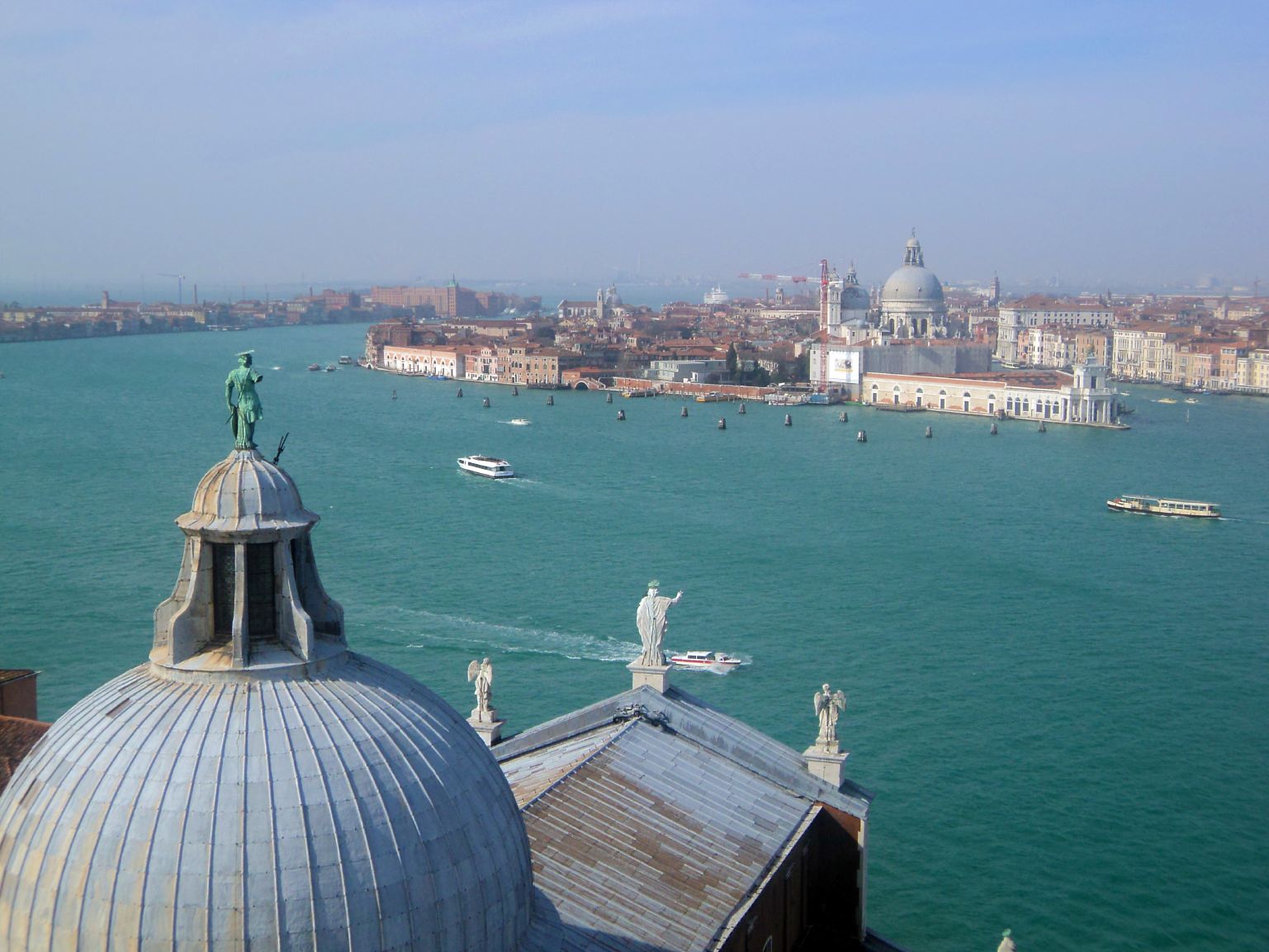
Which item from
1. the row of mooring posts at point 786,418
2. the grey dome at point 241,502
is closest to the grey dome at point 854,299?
the row of mooring posts at point 786,418

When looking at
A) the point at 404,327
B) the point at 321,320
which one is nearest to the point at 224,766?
the point at 404,327

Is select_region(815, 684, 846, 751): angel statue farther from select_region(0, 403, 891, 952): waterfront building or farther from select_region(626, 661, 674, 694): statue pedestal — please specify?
select_region(0, 403, 891, 952): waterfront building

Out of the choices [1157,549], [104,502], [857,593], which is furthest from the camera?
[104,502]

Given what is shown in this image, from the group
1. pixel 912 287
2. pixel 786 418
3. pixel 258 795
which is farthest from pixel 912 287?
pixel 258 795

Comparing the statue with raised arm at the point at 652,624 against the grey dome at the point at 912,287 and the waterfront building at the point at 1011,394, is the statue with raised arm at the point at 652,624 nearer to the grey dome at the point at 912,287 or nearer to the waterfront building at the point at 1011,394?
the waterfront building at the point at 1011,394

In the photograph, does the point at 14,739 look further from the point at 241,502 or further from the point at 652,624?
the point at 241,502

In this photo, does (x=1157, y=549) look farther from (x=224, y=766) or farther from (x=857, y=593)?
(x=224, y=766)
